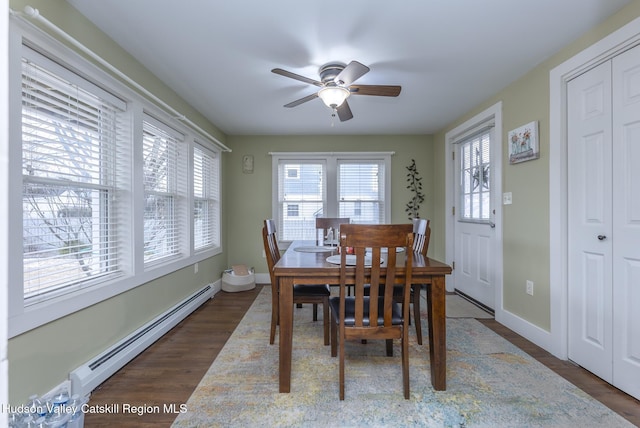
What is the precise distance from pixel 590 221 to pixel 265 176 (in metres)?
3.73

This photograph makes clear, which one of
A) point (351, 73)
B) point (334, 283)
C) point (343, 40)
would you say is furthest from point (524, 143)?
point (334, 283)

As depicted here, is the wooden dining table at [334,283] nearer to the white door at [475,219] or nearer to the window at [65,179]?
the window at [65,179]

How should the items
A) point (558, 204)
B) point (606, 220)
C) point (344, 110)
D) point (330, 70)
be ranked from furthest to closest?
point (344, 110), point (330, 70), point (558, 204), point (606, 220)

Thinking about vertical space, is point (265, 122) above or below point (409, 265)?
above

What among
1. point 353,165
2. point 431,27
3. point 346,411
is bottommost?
point 346,411

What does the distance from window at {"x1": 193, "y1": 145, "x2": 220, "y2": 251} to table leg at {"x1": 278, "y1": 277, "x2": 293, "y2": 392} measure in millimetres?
2099

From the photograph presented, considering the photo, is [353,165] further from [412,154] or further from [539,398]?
[539,398]

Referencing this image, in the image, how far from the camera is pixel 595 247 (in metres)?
1.84

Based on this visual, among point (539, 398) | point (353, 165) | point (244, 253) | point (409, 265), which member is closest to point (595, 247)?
point (539, 398)

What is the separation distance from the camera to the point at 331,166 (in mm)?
4320

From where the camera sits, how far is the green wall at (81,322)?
1.32 metres

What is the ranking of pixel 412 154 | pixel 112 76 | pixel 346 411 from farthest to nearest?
1. pixel 412 154
2. pixel 112 76
3. pixel 346 411

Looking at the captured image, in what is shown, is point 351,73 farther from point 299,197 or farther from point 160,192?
point 299,197

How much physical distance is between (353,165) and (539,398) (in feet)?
11.2
